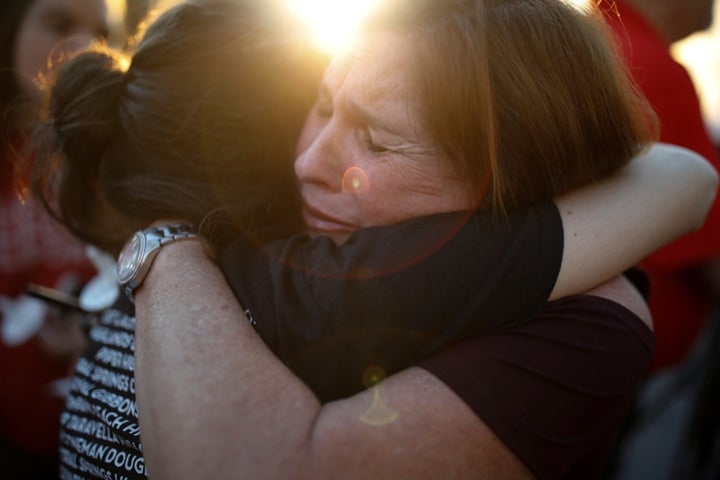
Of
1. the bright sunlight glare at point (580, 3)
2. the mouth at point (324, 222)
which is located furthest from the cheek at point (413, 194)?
the bright sunlight glare at point (580, 3)

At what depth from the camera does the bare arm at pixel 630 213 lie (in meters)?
1.18

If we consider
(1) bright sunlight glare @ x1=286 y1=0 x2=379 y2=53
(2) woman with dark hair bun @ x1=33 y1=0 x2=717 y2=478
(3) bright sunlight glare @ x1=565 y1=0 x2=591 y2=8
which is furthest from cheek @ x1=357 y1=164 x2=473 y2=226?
(3) bright sunlight glare @ x1=565 y1=0 x2=591 y2=8

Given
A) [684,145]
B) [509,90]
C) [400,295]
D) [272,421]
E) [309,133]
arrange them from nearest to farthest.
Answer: [272,421] < [400,295] < [509,90] < [309,133] < [684,145]

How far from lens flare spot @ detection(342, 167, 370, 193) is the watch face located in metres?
0.50

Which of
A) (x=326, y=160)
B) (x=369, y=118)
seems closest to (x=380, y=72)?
(x=369, y=118)

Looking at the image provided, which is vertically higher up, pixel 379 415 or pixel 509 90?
pixel 509 90

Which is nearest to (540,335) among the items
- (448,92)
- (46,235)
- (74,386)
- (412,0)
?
(448,92)

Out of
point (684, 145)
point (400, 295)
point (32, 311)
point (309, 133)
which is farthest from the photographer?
point (32, 311)

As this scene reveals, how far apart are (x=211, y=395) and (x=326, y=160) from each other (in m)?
0.62

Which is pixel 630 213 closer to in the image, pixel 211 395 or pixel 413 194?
pixel 413 194

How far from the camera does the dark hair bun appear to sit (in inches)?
60.3

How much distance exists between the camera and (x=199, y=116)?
147 cm

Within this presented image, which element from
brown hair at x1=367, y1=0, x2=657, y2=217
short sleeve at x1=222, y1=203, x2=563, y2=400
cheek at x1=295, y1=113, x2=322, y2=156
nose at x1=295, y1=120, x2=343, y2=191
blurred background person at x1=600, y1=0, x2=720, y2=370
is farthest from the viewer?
blurred background person at x1=600, y1=0, x2=720, y2=370

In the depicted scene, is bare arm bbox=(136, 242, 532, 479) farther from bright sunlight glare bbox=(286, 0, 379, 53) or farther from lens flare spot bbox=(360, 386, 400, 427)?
bright sunlight glare bbox=(286, 0, 379, 53)
